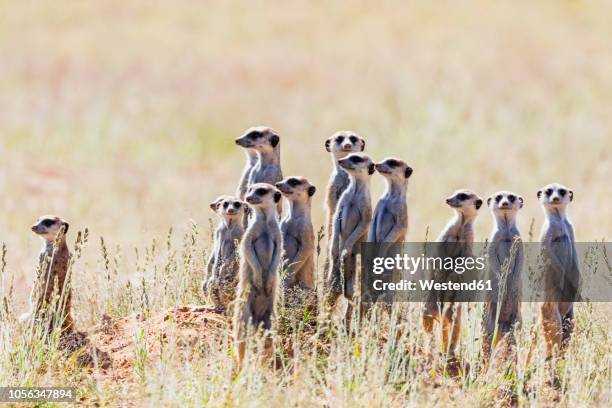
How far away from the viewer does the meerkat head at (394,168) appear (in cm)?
975

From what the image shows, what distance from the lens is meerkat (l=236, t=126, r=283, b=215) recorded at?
10469 millimetres

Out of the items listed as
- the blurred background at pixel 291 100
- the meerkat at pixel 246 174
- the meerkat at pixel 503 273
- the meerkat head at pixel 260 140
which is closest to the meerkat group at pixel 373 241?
the meerkat at pixel 503 273

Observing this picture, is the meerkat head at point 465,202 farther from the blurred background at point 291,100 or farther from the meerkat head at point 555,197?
the blurred background at point 291,100

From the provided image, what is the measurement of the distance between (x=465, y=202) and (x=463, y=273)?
52 cm

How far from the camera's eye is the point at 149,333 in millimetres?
9141

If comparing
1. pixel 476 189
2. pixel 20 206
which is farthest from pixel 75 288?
pixel 476 189

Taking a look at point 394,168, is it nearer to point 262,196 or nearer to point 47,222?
point 262,196

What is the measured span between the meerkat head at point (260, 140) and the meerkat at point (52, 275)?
1594 millimetres

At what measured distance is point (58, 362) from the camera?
877 cm

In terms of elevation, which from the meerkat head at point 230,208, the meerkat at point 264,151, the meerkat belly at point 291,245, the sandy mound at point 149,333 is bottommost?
the sandy mound at point 149,333

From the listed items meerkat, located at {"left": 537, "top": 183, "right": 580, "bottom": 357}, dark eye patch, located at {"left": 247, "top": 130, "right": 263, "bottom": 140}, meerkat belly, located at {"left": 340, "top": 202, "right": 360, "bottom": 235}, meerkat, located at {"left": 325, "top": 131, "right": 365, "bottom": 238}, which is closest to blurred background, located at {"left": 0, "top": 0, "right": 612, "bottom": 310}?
dark eye patch, located at {"left": 247, "top": 130, "right": 263, "bottom": 140}

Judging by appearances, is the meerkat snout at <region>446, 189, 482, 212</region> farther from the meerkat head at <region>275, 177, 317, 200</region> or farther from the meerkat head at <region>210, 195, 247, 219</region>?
the meerkat head at <region>210, 195, 247, 219</region>

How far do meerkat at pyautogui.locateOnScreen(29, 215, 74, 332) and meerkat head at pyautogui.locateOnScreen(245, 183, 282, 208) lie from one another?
54.7 inches

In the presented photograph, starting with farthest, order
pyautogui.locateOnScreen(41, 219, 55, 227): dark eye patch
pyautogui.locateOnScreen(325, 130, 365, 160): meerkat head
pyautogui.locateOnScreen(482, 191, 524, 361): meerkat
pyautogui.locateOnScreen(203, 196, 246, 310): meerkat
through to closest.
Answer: pyautogui.locateOnScreen(325, 130, 365, 160): meerkat head < pyautogui.locateOnScreen(41, 219, 55, 227): dark eye patch < pyautogui.locateOnScreen(203, 196, 246, 310): meerkat < pyautogui.locateOnScreen(482, 191, 524, 361): meerkat
